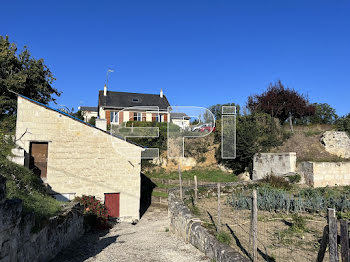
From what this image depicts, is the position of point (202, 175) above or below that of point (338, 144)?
below

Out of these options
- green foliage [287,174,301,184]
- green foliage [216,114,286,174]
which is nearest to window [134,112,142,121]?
green foliage [216,114,286,174]

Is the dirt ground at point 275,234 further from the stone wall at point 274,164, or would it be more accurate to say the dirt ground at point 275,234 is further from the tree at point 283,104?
the tree at point 283,104

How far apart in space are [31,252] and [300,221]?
23.2 ft

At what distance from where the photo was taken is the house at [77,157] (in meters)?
12.9

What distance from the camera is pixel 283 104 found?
27062 millimetres

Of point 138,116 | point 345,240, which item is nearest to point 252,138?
point 138,116

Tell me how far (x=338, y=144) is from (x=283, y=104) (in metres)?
8.83

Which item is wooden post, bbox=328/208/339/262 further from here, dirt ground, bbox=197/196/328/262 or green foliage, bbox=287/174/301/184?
green foliage, bbox=287/174/301/184

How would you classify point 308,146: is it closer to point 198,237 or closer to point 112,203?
point 112,203

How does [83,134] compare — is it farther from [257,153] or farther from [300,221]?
[257,153]

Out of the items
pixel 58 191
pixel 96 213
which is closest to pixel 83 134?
pixel 58 191

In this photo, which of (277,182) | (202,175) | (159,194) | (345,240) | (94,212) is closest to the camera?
(345,240)

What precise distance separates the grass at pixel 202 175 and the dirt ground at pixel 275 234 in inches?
473

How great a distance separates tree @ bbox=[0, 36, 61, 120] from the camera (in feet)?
60.8
